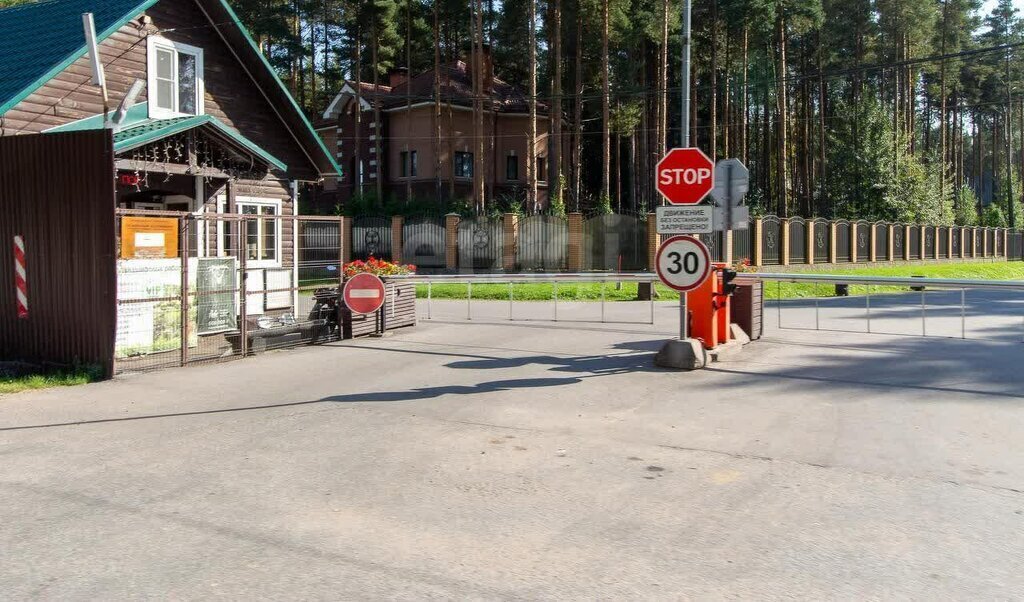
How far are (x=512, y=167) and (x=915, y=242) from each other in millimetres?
23763

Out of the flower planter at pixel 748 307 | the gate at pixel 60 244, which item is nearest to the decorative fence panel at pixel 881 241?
the flower planter at pixel 748 307

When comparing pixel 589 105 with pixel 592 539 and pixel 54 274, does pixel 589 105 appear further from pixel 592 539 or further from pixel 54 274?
pixel 592 539

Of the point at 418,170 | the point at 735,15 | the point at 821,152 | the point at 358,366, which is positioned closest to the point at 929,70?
the point at 821,152

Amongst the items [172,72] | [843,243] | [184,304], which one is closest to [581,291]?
[172,72]

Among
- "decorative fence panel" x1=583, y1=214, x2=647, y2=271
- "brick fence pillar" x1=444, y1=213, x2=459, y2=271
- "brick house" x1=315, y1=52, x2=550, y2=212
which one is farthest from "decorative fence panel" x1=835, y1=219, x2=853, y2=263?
"brick fence pillar" x1=444, y1=213, x2=459, y2=271

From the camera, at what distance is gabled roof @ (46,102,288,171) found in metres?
12.8

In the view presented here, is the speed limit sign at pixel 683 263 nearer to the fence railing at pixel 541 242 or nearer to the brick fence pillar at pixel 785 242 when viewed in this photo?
the fence railing at pixel 541 242

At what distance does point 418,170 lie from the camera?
4753cm

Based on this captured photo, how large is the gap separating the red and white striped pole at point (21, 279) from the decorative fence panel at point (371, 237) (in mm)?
26343

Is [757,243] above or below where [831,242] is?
below

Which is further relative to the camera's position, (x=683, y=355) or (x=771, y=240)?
(x=771, y=240)

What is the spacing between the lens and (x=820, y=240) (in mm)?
40594

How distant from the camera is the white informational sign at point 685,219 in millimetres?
11664

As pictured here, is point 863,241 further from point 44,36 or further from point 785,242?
point 44,36
